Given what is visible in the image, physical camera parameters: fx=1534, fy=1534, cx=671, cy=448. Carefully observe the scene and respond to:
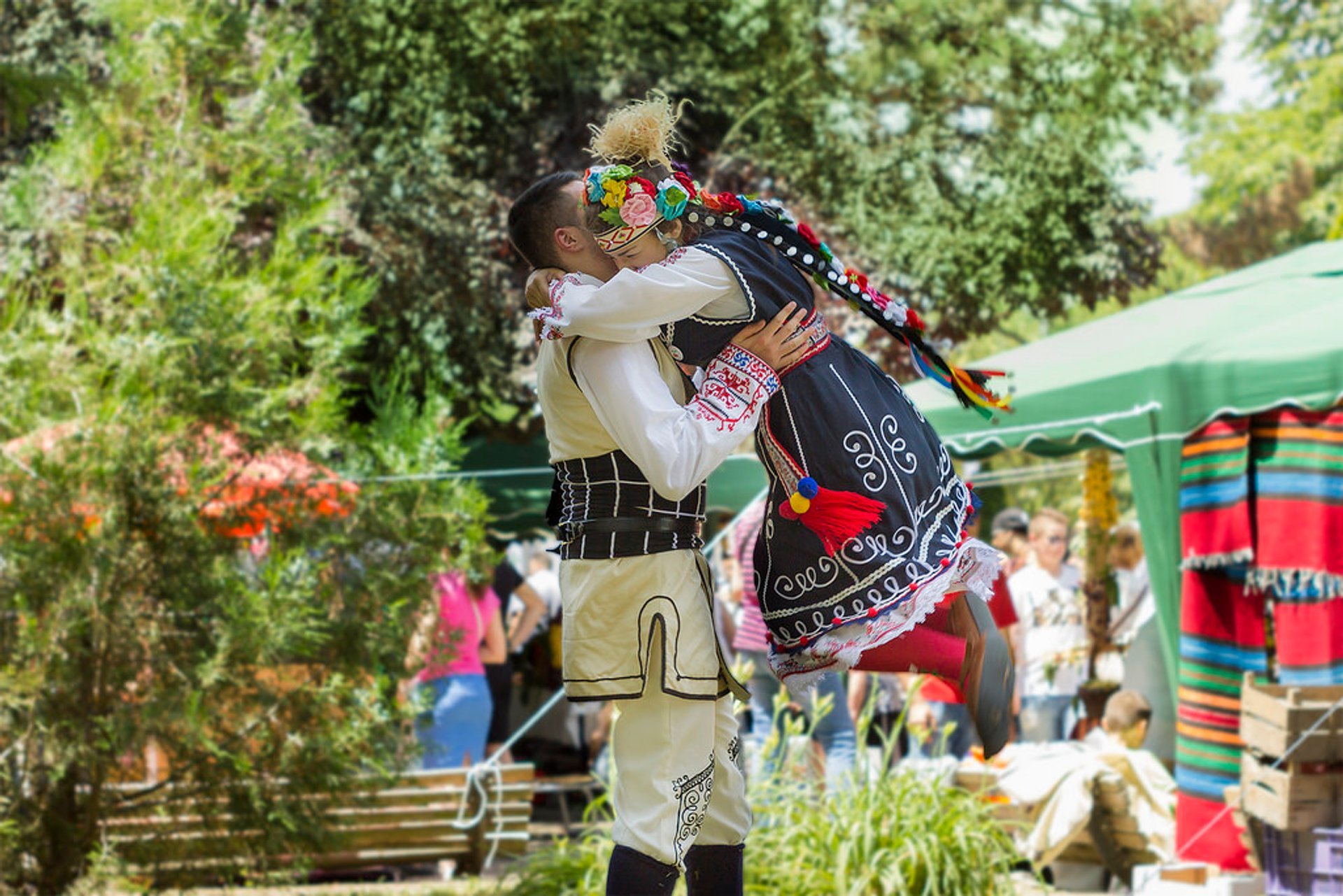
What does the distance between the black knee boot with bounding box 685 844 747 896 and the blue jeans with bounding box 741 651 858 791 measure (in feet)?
7.25

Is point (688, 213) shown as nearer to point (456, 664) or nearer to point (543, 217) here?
point (543, 217)

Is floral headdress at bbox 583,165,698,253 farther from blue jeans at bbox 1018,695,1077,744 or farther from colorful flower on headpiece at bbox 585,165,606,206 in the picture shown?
blue jeans at bbox 1018,695,1077,744

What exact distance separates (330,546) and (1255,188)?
2118 cm

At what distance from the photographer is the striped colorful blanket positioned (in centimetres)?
564

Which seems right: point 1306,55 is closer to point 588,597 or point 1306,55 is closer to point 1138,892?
point 1138,892

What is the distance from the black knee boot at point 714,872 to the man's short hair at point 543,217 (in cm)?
131

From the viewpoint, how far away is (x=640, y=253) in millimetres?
3135

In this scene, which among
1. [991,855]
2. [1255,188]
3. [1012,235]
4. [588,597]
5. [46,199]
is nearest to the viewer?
[588,597]

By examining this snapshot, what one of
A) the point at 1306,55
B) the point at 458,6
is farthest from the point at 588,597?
the point at 1306,55

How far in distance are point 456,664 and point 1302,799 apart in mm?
3809

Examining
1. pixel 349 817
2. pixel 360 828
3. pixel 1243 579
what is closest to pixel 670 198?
pixel 349 817

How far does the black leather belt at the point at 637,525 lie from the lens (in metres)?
3.11

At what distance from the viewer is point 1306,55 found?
22281 mm

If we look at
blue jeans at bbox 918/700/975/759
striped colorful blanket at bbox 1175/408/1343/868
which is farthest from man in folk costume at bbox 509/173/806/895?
blue jeans at bbox 918/700/975/759
